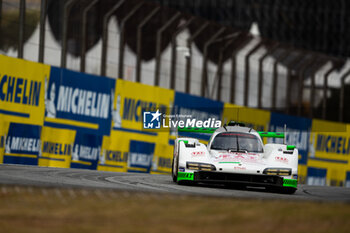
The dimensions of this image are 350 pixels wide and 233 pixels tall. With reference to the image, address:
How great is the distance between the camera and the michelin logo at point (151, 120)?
18734mm

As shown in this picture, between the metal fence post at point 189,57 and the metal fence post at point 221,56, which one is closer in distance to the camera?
the metal fence post at point 189,57

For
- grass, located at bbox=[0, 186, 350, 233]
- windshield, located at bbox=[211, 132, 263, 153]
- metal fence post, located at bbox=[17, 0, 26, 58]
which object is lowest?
grass, located at bbox=[0, 186, 350, 233]

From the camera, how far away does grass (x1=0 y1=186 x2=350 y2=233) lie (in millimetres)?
5461

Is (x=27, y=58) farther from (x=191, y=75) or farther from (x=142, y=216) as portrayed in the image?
(x=142, y=216)

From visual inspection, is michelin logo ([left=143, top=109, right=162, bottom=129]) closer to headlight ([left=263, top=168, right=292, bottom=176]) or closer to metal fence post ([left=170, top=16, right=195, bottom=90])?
metal fence post ([left=170, top=16, right=195, bottom=90])

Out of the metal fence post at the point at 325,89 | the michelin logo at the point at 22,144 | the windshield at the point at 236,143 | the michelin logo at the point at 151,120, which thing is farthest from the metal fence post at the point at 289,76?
the windshield at the point at 236,143

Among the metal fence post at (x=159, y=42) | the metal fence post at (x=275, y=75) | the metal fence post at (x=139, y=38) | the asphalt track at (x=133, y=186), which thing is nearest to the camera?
the asphalt track at (x=133, y=186)

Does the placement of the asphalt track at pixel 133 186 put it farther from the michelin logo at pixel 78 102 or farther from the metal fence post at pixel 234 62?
the metal fence post at pixel 234 62

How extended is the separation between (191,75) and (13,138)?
7.98 metres

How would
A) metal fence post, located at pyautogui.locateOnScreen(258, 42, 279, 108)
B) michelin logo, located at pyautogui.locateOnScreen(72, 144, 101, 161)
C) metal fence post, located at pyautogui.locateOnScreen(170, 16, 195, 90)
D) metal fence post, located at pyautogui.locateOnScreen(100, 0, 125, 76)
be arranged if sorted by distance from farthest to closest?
1. metal fence post, located at pyautogui.locateOnScreen(258, 42, 279, 108)
2. metal fence post, located at pyautogui.locateOnScreen(170, 16, 195, 90)
3. metal fence post, located at pyautogui.locateOnScreen(100, 0, 125, 76)
4. michelin logo, located at pyautogui.locateOnScreen(72, 144, 101, 161)

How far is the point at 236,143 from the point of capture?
12.8 metres

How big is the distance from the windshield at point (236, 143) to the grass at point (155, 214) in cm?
559

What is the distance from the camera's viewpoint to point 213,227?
5484 mm

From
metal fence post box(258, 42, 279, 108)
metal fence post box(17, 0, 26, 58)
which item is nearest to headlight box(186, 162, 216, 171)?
metal fence post box(17, 0, 26, 58)
